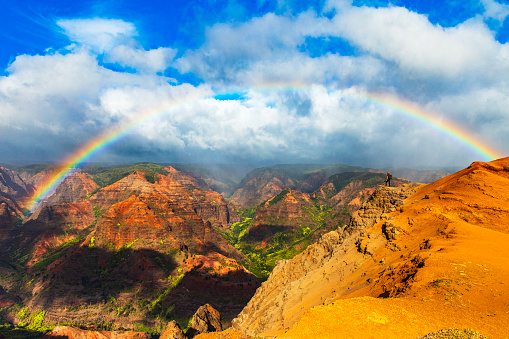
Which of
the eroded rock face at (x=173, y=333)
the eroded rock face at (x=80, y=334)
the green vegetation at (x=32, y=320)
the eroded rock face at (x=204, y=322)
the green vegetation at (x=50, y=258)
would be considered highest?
the eroded rock face at (x=173, y=333)

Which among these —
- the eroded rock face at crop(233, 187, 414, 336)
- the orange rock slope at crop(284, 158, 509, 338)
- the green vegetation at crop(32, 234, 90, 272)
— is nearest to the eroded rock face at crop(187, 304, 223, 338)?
the eroded rock face at crop(233, 187, 414, 336)

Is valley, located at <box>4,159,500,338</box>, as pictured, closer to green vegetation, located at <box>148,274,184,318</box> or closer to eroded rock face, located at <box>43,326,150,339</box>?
green vegetation, located at <box>148,274,184,318</box>

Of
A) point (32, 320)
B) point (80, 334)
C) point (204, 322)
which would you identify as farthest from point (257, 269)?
point (32, 320)

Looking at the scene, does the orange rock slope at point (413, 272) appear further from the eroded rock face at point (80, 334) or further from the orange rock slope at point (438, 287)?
the eroded rock face at point (80, 334)

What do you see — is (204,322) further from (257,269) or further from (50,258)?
(50,258)

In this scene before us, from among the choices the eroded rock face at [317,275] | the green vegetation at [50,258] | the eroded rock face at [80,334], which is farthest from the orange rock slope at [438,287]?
the green vegetation at [50,258]

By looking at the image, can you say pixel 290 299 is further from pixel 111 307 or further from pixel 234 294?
pixel 111 307

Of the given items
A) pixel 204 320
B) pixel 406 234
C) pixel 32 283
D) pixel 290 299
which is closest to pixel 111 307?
pixel 32 283
